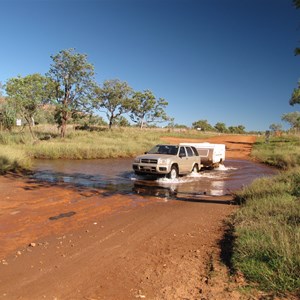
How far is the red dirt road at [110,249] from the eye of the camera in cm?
414

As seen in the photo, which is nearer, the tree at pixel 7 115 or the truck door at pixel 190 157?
the truck door at pixel 190 157

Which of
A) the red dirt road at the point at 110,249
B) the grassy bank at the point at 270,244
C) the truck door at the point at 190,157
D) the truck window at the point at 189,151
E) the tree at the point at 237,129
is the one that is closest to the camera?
the grassy bank at the point at 270,244

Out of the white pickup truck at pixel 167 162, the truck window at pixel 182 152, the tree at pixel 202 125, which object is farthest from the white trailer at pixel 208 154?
the tree at pixel 202 125

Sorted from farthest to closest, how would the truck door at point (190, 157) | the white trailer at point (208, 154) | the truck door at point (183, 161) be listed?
1. the white trailer at point (208, 154)
2. the truck door at point (190, 157)
3. the truck door at point (183, 161)

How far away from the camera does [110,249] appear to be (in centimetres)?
557

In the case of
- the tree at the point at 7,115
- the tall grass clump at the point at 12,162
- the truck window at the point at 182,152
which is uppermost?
the tree at the point at 7,115

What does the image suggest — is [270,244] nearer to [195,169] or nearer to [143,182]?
[143,182]

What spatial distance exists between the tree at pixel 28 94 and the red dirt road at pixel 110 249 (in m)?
20.8

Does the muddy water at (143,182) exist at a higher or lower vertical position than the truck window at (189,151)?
lower

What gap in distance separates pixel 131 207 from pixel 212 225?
8.99 ft

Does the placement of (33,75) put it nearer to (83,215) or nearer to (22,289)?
(83,215)

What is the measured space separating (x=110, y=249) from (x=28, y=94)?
85.8ft

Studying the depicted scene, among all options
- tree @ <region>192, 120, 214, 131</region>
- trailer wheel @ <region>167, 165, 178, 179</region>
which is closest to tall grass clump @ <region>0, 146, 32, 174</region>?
trailer wheel @ <region>167, 165, 178, 179</region>

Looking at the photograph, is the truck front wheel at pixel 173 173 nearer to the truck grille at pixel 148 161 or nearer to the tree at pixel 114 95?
the truck grille at pixel 148 161
